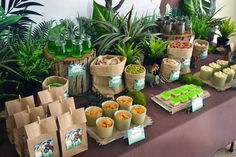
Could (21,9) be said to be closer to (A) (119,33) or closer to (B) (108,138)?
(A) (119,33)

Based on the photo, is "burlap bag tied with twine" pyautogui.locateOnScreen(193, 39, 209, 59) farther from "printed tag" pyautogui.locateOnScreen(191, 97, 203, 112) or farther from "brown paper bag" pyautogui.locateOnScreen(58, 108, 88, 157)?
"brown paper bag" pyautogui.locateOnScreen(58, 108, 88, 157)

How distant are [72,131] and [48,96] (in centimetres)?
19

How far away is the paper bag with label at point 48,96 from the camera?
3.58 ft

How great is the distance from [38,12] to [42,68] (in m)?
0.43

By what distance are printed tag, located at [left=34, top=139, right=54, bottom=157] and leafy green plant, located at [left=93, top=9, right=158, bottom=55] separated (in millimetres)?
721

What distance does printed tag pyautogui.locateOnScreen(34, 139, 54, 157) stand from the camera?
3.15 feet

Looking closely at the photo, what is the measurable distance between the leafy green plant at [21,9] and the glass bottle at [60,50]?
33 cm

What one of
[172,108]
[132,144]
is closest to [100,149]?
[132,144]

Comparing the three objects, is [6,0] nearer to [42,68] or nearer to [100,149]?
[42,68]

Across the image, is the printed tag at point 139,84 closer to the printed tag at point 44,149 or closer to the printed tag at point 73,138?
the printed tag at point 73,138

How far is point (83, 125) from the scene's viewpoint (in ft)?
3.39

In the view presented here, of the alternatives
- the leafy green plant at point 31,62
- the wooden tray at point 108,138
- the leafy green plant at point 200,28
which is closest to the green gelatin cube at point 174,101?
the wooden tray at point 108,138

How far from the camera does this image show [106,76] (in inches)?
56.4

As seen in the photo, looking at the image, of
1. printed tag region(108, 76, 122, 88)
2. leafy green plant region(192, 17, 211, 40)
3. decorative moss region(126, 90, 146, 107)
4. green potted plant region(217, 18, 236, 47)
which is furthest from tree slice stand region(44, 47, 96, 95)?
green potted plant region(217, 18, 236, 47)
